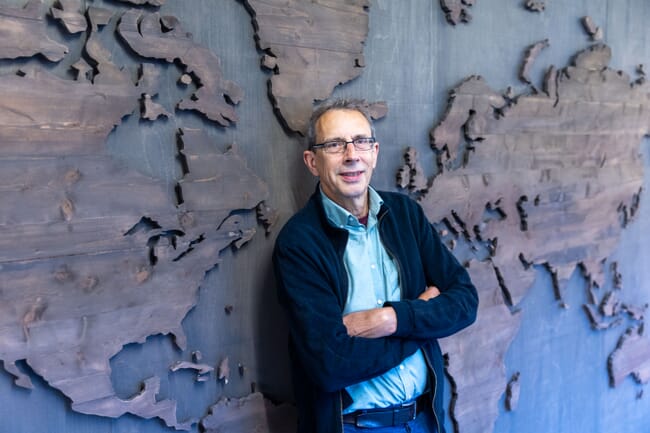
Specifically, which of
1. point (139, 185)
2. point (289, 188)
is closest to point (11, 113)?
point (139, 185)

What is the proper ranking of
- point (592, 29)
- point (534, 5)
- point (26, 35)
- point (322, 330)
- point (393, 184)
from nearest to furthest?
point (26, 35), point (322, 330), point (393, 184), point (534, 5), point (592, 29)

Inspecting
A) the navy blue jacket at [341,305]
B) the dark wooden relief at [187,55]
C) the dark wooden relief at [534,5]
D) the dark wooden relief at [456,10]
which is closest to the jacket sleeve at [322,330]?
the navy blue jacket at [341,305]

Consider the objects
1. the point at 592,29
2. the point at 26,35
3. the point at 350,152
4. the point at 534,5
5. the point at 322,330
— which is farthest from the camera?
the point at 592,29

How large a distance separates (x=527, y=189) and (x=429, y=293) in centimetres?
80

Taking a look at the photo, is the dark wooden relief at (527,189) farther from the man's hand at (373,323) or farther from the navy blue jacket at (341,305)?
the man's hand at (373,323)

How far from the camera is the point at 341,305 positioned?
1.40m

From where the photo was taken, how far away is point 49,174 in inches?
48.8

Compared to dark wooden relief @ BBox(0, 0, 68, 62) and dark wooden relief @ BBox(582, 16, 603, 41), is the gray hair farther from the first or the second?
dark wooden relief @ BBox(582, 16, 603, 41)

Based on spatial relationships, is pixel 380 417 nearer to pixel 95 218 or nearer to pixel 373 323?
pixel 373 323

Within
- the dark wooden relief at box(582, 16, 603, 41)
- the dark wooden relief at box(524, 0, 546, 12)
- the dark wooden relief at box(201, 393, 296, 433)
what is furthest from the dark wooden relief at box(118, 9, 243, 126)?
the dark wooden relief at box(582, 16, 603, 41)

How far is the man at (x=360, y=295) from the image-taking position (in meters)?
1.33

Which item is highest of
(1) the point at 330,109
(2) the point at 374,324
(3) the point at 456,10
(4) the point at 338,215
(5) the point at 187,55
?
(3) the point at 456,10

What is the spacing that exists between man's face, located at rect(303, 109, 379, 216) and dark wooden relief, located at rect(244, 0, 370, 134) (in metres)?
0.14

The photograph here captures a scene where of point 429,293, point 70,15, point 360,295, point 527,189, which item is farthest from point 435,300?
point 70,15
